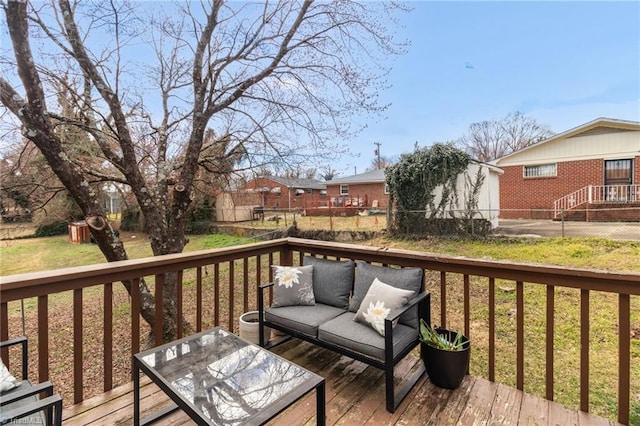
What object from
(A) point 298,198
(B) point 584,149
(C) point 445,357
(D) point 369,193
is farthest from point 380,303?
(A) point 298,198

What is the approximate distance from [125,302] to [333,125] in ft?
18.7

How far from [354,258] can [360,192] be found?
16799mm

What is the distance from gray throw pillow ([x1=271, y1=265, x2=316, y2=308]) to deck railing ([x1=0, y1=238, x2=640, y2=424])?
383mm

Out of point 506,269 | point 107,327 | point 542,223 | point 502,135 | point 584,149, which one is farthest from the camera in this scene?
point 502,135

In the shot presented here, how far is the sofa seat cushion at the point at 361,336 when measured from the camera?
191cm

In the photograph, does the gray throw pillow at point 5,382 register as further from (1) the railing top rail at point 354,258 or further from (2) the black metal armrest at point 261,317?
(2) the black metal armrest at point 261,317

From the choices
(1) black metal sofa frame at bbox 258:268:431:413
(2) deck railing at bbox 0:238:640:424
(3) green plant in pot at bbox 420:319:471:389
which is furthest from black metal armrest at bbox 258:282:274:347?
(3) green plant in pot at bbox 420:319:471:389

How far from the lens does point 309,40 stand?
14.7 feet

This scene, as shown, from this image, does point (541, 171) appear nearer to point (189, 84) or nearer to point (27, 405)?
point (189, 84)

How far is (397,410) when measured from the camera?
6.04ft

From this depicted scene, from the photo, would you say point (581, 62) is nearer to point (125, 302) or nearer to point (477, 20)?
point (477, 20)

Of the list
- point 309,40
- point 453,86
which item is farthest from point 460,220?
point 309,40

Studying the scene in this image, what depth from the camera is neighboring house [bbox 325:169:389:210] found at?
18.5m

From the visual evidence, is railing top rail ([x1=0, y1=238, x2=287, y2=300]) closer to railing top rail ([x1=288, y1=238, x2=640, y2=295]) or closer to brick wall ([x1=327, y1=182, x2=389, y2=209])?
railing top rail ([x1=288, y1=238, x2=640, y2=295])
